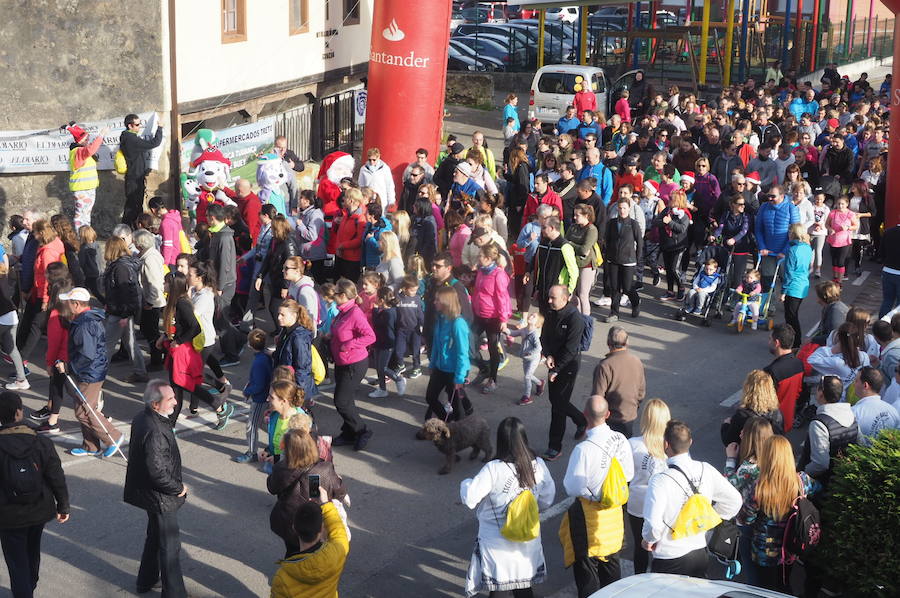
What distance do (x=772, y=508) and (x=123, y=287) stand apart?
282 inches

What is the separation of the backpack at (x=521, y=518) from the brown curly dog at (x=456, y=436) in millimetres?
2755

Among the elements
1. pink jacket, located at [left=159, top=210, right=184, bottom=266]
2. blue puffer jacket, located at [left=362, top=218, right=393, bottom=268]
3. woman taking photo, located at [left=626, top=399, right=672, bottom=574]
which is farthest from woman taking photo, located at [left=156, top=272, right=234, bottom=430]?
woman taking photo, located at [left=626, top=399, right=672, bottom=574]

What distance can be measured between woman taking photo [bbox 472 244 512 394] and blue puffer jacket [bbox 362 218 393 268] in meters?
1.67

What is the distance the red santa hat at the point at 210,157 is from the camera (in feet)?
53.5

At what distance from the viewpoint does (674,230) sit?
14.7 meters

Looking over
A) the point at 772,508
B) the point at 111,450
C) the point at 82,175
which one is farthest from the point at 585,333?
the point at 82,175

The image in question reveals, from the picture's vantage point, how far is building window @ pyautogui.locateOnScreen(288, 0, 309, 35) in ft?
67.2

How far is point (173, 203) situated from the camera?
17531mm

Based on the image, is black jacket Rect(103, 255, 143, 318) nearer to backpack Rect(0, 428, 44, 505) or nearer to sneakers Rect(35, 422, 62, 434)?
sneakers Rect(35, 422, 62, 434)

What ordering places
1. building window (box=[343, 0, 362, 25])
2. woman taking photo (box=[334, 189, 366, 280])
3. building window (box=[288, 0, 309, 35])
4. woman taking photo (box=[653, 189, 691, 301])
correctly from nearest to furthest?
woman taking photo (box=[334, 189, 366, 280])
woman taking photo (box=[653, 189, 691, 301])
building window (box=[288, 0, 309, 35])
building window (box=[343, 0, 362, 25])

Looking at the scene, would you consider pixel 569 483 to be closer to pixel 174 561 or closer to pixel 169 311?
pixel 174 561

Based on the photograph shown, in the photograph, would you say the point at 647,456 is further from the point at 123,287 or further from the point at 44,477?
the point at 123,287

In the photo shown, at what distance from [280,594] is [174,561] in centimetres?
132

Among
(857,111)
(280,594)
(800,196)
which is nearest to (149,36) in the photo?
(800,196)
